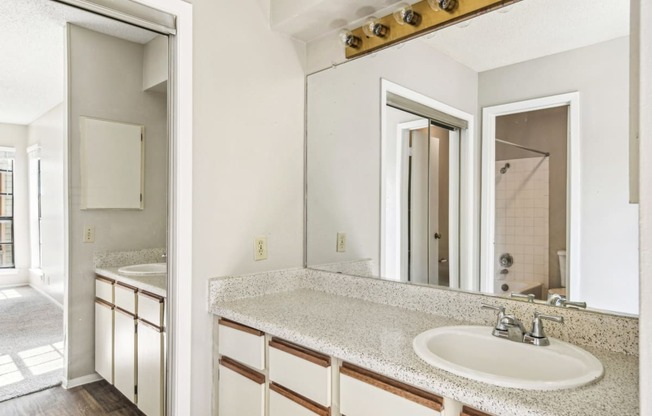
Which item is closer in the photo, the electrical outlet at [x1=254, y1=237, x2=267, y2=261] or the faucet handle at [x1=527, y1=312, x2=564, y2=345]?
the faucet handle at [x1=527, y1=312, x2=564, y2=345]

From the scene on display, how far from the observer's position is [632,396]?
2.89 feet

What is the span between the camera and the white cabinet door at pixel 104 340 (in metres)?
1.51

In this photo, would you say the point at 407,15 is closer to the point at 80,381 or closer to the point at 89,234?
the point at 89,234

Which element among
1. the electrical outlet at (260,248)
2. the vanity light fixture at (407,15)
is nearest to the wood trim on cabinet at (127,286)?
the electrical outlet at (260,248)

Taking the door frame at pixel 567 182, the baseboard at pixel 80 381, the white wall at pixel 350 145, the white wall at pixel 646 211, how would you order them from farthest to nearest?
1. the white wall at pixel 350 145
2. the baseboard at pixel 80 381
3. the door frame at pixel 567 182
4. the white wall at pixel 646 211

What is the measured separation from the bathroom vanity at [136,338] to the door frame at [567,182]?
1278 mm

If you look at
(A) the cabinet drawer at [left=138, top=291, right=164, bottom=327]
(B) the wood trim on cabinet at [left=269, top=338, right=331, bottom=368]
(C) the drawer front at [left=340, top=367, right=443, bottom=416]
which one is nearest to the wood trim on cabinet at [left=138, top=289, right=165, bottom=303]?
(A) the cabinet drawer at [left=138, top=291, right=164, bottom=327]

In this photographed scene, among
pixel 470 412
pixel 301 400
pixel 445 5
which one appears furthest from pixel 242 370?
pixel 445 5

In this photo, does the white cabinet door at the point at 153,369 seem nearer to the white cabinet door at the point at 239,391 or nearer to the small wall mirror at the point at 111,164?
the white cabinet door at the point at 239,391

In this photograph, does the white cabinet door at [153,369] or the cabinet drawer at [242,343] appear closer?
the cabinet drawer at [242,343]

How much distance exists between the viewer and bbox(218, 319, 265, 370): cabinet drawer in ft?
4.91

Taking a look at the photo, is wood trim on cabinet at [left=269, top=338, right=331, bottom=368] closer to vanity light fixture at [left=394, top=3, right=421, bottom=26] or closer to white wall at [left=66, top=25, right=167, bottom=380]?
white wall at [left=66, top=25, right=167, bottom=380]

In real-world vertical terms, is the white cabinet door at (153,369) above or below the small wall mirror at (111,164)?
below

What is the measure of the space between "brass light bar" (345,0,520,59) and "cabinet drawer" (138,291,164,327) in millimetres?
1403
